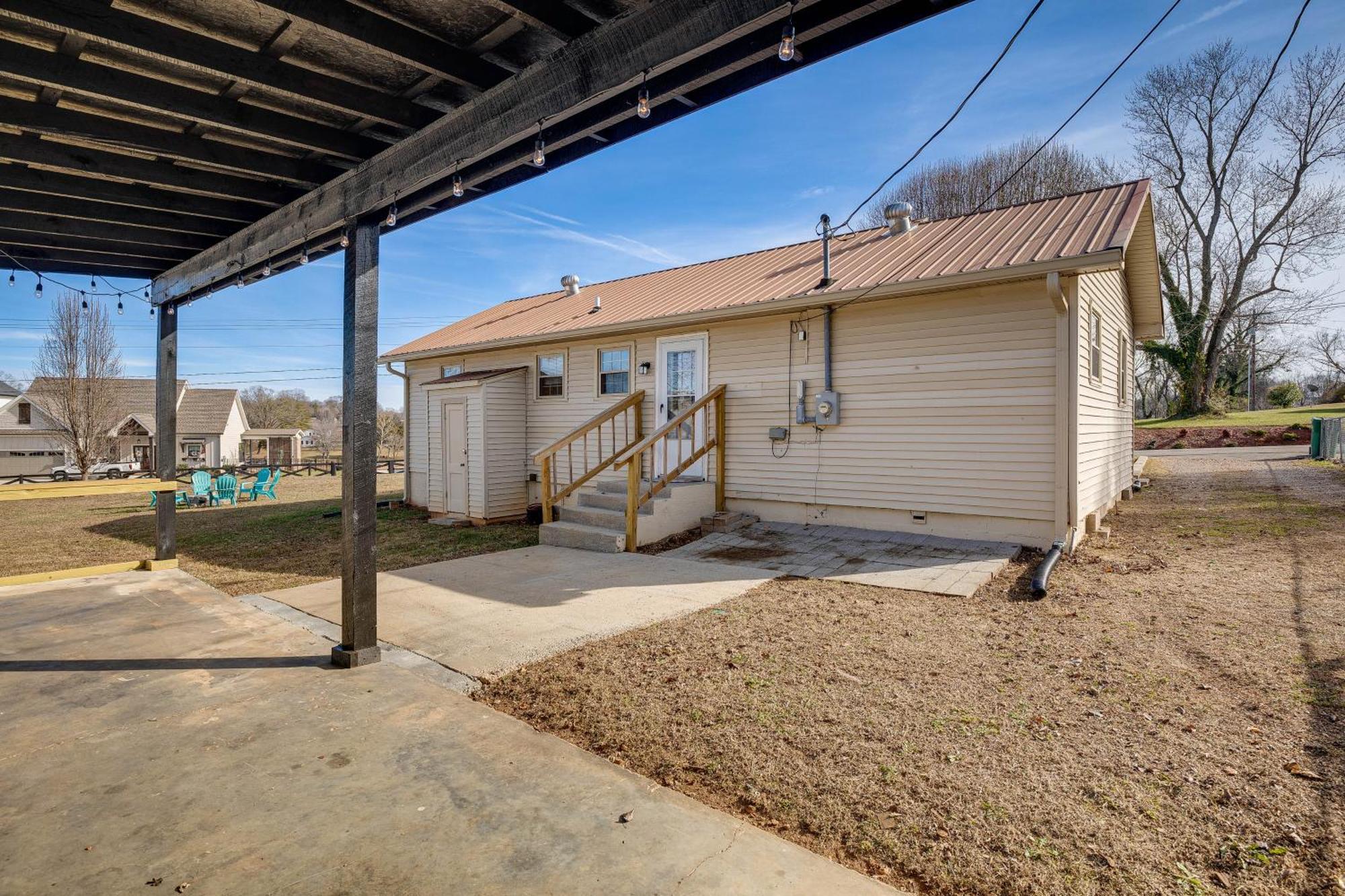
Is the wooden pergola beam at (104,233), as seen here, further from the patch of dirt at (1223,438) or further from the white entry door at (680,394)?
the patch of dirt at (1223,438)

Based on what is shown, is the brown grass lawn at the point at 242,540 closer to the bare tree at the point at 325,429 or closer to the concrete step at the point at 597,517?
the concrete step at the point at 597,517

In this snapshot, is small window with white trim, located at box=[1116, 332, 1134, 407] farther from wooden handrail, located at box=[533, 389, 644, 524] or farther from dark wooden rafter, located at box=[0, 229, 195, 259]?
dark wooden rafter, located at box=[0, 229, 195, 259]

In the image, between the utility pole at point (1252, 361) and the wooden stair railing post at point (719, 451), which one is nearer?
the wooden stair railing post at point (719, 451)

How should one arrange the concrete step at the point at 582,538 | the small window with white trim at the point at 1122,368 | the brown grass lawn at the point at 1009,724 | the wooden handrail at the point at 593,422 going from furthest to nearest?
the small window with white trim at the point at 1122,368 < the wooden handrail at the point at 593,422 < the concrete step at the point at 582,538 < the brown grass lawn at the point at 1009,724

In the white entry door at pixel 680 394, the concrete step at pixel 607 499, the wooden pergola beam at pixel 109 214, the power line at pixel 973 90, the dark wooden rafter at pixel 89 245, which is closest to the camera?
the power line at pixel 973 90

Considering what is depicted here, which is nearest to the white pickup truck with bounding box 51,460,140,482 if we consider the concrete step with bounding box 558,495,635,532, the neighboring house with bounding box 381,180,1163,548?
the neighboring house with bounding box 381,180,1163,548

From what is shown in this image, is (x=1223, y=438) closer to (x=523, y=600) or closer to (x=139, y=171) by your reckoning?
(x=523, y=600)

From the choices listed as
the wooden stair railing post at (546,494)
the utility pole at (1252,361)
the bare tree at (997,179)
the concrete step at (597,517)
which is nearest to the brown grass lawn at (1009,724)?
the concrete step at (597,517)

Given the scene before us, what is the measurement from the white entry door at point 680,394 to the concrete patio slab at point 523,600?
2.45 m

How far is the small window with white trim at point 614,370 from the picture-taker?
1060 cm

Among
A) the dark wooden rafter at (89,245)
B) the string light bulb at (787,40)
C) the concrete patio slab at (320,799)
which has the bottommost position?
the concrete patio slab at (320,799)

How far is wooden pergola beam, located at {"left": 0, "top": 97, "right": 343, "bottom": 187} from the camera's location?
3.48 m

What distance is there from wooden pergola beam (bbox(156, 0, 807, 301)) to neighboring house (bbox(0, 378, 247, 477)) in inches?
1185

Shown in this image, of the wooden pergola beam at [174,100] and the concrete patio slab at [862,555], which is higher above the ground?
the wooden pergola beam at [174,100]
